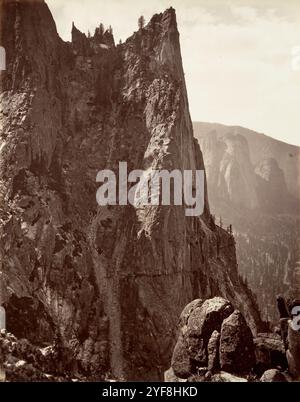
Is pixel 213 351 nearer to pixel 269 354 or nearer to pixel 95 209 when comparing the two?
pixel 269 354

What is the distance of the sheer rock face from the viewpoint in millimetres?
69125

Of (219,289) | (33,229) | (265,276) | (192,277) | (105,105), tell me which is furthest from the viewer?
(265,276)

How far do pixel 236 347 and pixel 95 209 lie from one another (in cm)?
5220

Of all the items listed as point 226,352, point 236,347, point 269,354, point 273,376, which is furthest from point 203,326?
point 273,376

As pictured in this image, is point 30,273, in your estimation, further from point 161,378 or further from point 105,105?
point 105,105

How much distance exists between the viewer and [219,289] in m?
84.3

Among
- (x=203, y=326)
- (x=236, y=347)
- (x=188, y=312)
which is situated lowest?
(x=236, y=347)

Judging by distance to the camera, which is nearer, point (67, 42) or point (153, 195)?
point (153, 195)

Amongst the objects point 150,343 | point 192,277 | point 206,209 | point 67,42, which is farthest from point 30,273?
point 67,42

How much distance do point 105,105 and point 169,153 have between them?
1836cm

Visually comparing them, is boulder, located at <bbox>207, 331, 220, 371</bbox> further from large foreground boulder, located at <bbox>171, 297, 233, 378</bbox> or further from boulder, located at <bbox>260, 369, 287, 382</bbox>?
boulder, located at <bbox>260, 369, 287, 382</bbox>

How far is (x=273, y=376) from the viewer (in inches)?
1202

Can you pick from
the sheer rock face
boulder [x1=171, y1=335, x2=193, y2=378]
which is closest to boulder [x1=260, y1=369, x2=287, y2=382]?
boulder [x1=171, y1=335, x2=193, y2=378]

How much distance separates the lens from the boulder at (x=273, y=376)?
3042 cm
